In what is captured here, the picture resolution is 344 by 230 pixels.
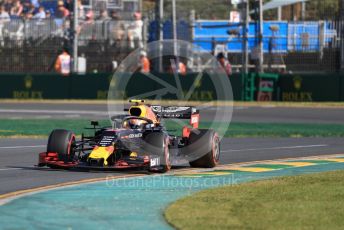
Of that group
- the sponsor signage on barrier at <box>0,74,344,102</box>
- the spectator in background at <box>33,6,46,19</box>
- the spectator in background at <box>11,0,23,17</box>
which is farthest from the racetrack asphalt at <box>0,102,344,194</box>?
the spectator in background at <box>11,0,23,17</box>

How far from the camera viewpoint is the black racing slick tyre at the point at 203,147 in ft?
50.4

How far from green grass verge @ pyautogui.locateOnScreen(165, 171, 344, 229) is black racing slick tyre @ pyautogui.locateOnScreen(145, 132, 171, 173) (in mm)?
1916

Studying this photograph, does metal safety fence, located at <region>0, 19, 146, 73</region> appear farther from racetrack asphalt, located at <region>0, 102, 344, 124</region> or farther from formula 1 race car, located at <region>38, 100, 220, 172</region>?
formula 1 race car, located at <region>38, 100, 220, 172</region>

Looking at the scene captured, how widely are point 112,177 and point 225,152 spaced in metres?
5.10

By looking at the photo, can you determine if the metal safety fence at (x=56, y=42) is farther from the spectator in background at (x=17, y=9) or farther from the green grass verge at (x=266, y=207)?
the green grass verge at (x=266, y=207)

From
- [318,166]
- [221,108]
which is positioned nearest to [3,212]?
[318,166]

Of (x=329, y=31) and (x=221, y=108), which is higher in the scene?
(x=329, y=31)

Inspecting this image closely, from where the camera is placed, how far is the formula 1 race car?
14.2 metres

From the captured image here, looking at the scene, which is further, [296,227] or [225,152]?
[225,152]

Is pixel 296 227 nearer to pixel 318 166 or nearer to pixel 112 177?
pixel 112 177

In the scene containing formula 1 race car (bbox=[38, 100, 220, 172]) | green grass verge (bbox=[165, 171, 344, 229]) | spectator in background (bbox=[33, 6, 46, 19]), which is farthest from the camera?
spectator in background (bbox=[33, 6, 46, 19])

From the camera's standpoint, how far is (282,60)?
36.2 m

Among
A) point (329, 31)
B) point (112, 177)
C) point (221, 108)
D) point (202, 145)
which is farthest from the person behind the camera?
point (329, 31)

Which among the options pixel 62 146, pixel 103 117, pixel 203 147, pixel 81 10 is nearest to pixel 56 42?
pixel 81 10
